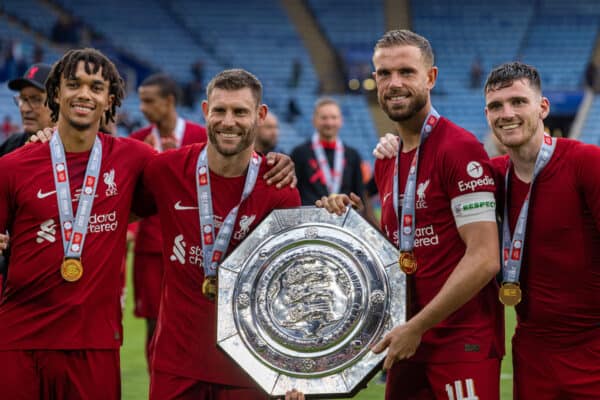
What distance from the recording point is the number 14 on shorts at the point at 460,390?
10.3 ft

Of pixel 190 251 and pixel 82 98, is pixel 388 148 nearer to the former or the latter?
pixel 190 251

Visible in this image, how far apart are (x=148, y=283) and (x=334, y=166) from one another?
227cm

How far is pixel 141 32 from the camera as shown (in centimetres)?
3012

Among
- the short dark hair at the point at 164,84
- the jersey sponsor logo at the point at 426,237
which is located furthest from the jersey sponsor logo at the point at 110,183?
the short dark hair at the point at 164,84

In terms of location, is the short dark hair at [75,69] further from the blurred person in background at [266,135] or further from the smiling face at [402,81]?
the blurred person in background at [266,135]

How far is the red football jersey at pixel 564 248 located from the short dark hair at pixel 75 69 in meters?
1.80

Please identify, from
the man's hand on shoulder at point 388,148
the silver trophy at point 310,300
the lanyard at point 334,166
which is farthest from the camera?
the lanyard at point 334,166

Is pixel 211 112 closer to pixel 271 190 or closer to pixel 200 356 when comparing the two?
pixel 271 190

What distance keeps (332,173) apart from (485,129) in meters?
20.7

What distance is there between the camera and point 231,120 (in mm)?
3314

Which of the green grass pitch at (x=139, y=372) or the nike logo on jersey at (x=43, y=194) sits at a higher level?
the nike logo on jersey at (x=43, y=194)

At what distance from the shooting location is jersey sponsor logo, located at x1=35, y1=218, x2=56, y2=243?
131 inches

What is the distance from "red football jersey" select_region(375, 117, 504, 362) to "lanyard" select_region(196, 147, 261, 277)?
67 cm

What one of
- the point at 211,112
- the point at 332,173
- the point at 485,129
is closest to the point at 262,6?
the point at 485,129
